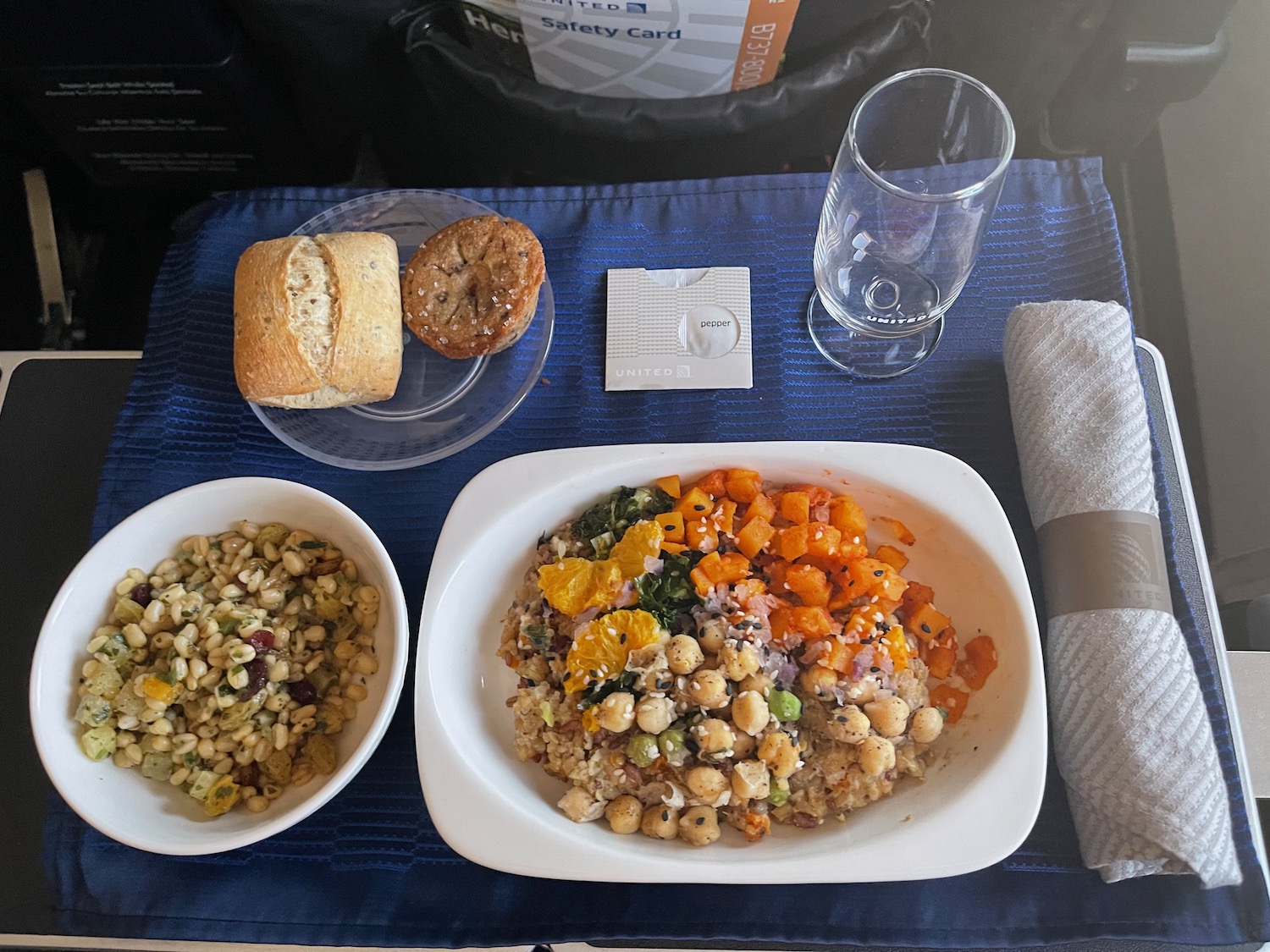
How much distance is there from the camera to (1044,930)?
0.96 meters

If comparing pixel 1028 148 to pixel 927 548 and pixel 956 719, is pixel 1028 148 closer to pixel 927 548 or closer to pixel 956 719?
pixel 927 548

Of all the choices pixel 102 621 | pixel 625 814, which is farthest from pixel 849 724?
pixel 102 621

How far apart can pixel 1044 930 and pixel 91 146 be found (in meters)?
1.87

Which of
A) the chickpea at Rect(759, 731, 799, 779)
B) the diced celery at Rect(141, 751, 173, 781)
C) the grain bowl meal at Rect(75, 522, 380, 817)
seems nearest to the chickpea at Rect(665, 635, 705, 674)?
the chickpea at Rect(759, 731, 799, 779)

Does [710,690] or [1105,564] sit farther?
[1105,564]

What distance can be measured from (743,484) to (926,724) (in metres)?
0.31

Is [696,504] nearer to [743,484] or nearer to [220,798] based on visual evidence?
[743,484]

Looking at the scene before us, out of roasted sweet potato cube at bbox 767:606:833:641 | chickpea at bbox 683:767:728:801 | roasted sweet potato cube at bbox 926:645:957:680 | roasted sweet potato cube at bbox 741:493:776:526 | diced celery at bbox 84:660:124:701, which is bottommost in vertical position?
diced celery at bbox 84:660:124:701

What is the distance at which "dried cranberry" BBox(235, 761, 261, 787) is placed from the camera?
0.97 meters

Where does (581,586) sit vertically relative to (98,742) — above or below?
above

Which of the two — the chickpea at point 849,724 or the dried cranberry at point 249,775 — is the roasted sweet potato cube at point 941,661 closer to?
the chickpea at point 849,724

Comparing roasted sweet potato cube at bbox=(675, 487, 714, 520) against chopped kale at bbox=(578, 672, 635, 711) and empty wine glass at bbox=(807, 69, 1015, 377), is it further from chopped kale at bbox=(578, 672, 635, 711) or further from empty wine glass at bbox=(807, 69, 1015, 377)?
empty wine glass at bbox=(807, 69, 1015, 377)

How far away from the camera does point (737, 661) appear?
906mm

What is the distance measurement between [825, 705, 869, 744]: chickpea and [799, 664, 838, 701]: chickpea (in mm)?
22
